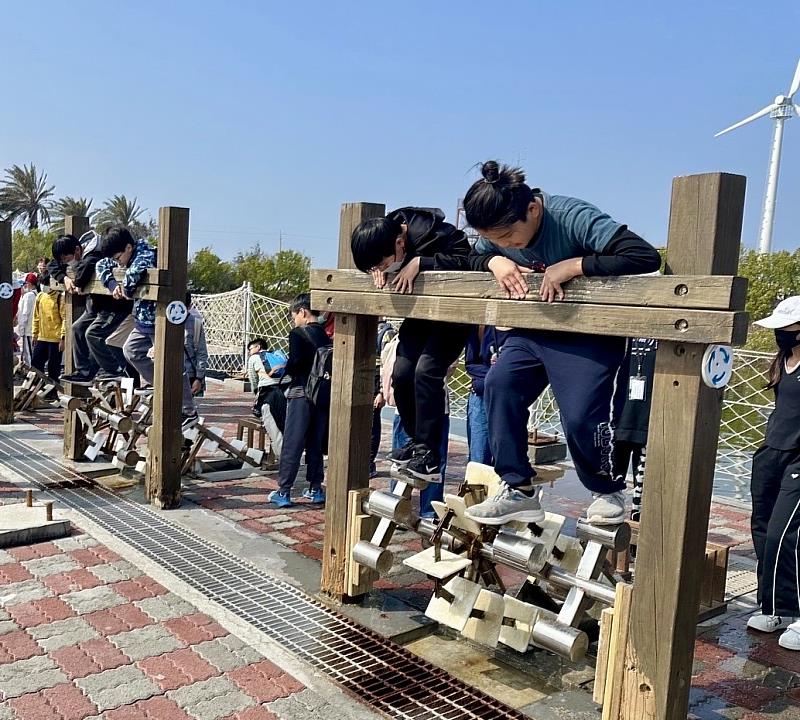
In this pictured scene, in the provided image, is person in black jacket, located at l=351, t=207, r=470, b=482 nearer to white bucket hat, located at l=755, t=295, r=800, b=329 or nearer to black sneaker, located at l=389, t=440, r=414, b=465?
black sneaker, located at l=389, t=440, r=414, b=465

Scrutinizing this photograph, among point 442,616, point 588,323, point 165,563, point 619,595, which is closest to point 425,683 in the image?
point 442,616

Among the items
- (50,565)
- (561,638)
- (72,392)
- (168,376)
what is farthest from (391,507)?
(72,392)

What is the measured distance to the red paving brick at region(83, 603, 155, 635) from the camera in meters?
3.71

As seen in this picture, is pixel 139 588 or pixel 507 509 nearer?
pixel 507 509

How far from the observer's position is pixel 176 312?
5.68 metres

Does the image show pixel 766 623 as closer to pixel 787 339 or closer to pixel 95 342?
pixel 787 339

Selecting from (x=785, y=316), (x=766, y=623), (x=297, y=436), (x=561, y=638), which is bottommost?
(x=766, y=623)

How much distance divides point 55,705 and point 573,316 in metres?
2.41

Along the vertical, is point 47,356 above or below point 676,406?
below

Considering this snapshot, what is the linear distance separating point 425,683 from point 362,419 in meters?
1.32

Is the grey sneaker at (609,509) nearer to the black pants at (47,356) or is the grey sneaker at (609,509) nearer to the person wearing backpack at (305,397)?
the person wearing backpack at (305,397)

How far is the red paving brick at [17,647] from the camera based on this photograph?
11.1 feet

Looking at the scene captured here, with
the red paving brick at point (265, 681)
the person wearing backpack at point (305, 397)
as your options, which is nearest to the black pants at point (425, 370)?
the red paving brick at point (265, 681)

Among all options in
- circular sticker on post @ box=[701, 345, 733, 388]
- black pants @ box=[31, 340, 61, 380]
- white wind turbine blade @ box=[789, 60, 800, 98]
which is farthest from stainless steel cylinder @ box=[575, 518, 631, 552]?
white wind turbine blade @ box=[789, 60, 800, 98]
